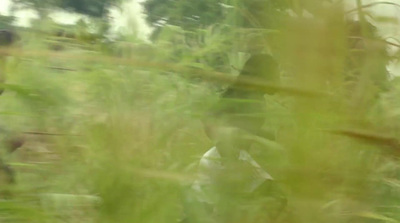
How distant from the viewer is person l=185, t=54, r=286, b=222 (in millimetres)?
317

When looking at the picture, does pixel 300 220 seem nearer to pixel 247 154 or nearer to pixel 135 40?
pixel 247 154

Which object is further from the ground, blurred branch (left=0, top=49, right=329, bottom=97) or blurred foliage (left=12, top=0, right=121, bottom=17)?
blurred foliage (left=12, top=0, right=121, bottom=17)

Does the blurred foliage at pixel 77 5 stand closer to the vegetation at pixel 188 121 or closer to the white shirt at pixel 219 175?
the vegetation at pixel 188 121

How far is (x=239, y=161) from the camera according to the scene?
0.32m

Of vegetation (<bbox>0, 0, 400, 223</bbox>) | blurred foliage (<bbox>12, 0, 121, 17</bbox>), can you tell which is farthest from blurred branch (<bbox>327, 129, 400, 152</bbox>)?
blurred foliage (<bbox>12, 0, 121, 17</bbox>)

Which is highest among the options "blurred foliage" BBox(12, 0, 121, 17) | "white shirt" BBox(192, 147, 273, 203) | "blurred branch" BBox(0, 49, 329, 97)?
"blurred foliage" BBox(12, 0, 121, 17)

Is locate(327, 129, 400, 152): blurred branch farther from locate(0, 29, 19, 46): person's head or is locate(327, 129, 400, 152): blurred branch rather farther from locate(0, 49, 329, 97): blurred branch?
locate(0, 29, 19, 46): person's head

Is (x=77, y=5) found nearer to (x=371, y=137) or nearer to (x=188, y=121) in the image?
(x=188, y=121)

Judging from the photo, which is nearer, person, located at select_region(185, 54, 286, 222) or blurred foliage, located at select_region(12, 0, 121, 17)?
person, located at select_region(185, 54, 286, 222)

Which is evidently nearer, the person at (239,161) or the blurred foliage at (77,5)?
the person at (239,161)

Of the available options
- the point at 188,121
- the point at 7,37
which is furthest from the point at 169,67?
the point at 7,37

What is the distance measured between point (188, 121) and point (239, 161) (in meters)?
0.05

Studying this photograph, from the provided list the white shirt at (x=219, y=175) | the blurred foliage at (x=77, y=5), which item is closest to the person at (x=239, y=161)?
the white shirt at (x=219, y=175)

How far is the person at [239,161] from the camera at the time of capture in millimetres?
317
